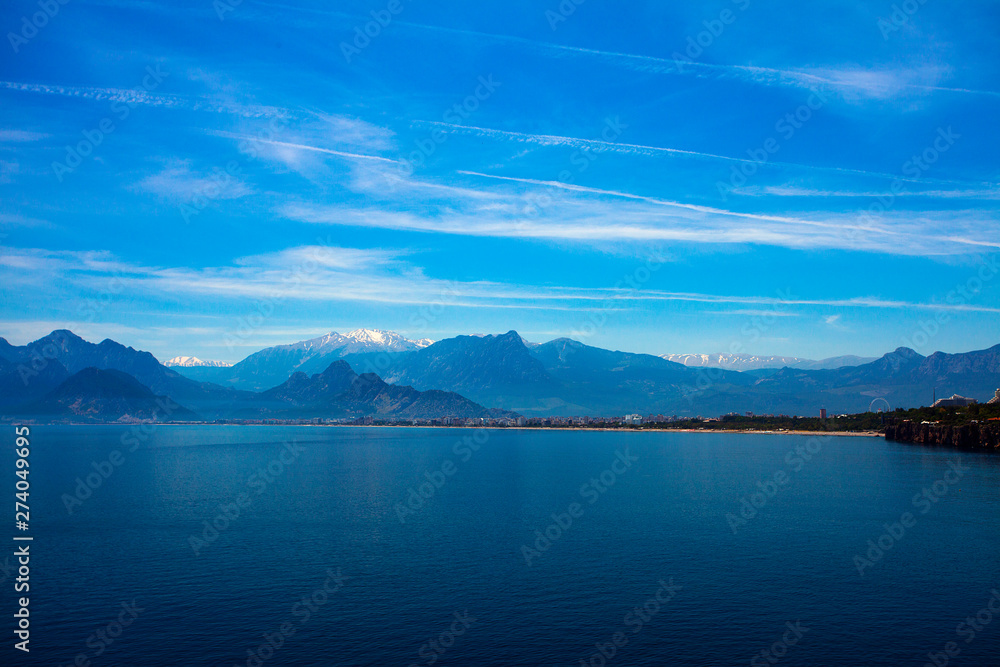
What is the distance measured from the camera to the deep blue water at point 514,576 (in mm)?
39125

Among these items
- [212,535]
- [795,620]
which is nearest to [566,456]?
[212,535]

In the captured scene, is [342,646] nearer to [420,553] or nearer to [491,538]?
[420,553]

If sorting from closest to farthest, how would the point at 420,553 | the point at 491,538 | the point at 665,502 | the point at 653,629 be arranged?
the point at 653,629 < the point at 420,553 < the point at 491,538 < the point at 665,502

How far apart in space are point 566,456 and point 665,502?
92.5 metres

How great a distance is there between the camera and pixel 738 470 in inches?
5349

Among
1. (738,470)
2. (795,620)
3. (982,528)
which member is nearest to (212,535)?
(795,620)

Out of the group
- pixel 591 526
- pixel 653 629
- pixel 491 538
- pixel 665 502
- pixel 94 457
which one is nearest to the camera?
pixel 653 629

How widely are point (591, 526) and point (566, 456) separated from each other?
110699mm

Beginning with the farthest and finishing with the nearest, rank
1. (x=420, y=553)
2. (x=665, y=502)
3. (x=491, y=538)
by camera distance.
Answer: (x=665, y=502) < (x=491, y=538) < (x=420, y=553)

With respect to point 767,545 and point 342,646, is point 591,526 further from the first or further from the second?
point 342,646

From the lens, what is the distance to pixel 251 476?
425ft

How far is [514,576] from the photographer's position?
2104 inches

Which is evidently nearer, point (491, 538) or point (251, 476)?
point (491, 538)

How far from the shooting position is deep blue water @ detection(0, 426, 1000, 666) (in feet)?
128
